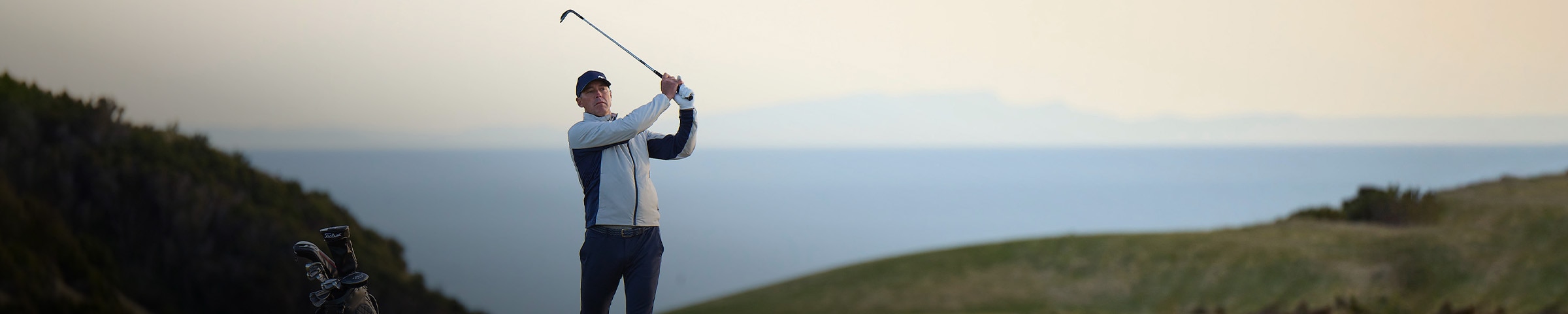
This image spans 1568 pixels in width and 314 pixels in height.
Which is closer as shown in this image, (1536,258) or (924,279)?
(1536,258)

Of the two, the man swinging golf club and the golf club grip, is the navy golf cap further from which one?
the golf club grip

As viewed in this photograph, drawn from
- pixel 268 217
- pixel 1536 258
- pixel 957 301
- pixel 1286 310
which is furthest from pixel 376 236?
pixel 1536 258

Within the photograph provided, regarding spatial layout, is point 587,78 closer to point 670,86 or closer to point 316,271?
point 670,86

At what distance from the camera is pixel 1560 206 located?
1727 cm

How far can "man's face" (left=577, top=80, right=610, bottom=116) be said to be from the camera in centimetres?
488

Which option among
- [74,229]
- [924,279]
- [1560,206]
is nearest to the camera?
[74,229]

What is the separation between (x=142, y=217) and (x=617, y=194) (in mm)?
14527

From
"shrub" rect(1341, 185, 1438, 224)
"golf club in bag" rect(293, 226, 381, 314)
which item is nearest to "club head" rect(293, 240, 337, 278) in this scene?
"golf club in bag" rect(293, 226, 381, 314)

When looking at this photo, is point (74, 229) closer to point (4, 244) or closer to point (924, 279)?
point (4, 244)

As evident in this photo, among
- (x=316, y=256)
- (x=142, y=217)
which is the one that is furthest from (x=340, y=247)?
(x=142, y=217)

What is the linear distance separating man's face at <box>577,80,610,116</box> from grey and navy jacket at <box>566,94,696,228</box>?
0.09 feet

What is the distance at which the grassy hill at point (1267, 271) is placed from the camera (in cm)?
1577

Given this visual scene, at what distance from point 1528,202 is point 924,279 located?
35.7ft

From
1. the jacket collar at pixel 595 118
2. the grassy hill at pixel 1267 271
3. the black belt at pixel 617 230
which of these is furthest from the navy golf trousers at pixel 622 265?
the grassy hill at pixel 1267 271
